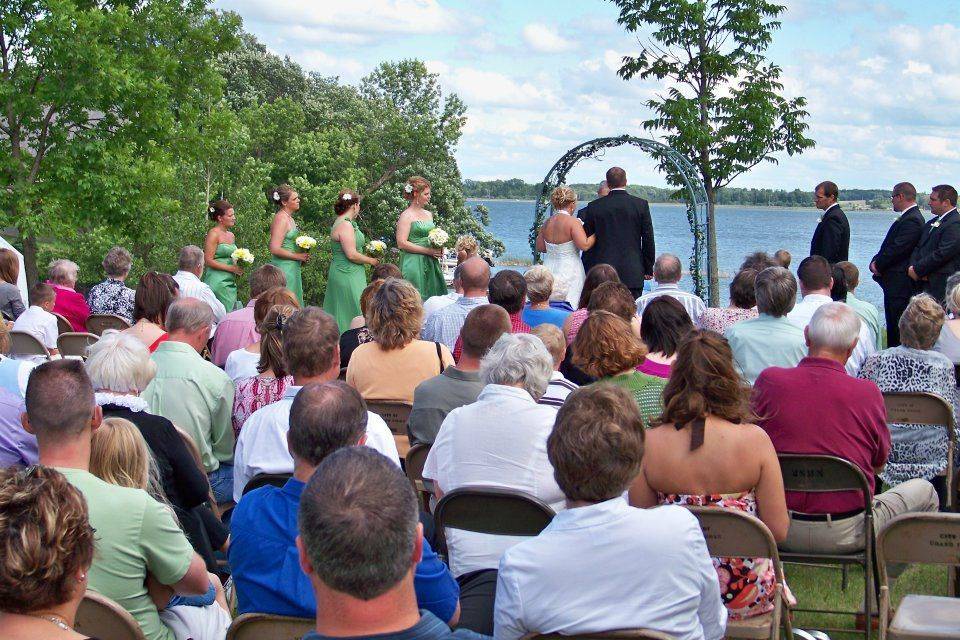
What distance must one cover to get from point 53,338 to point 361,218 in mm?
19312

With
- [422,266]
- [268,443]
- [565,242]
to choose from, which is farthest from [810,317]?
[422,266]

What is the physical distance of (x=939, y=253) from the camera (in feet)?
33.8

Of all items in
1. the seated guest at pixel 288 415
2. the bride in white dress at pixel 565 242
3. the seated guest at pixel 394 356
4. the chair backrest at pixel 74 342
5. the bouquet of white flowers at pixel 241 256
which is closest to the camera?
the seated guest at pixel 288 415

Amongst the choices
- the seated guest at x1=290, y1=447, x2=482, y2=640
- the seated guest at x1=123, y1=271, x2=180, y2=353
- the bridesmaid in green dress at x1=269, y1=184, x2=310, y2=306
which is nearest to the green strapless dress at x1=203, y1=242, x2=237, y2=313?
the bridesmaid in green dress at x1=269, y1=184, x2=310, y2=306

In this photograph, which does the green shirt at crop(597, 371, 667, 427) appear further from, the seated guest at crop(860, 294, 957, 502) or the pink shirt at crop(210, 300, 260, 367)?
the pink shirt at crop(210, 300, 260, 367)

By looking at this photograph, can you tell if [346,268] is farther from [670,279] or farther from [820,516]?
[820,516]

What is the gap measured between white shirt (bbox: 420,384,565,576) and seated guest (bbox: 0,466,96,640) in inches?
64.0

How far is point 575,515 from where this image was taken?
271cm

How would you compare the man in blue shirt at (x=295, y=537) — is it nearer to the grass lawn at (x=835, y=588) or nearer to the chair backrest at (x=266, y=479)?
the chair backrest at (x=266, y=479)

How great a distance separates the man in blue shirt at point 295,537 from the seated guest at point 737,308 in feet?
14.4

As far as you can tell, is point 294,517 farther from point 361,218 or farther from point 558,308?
point 361,218

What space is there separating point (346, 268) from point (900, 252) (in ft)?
20.0

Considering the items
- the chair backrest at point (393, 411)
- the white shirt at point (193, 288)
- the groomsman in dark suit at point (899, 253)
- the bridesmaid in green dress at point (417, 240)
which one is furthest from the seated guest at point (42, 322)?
the groomsman in dark suit at point (899, 253)

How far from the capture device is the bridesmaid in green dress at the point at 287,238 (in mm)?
10648
